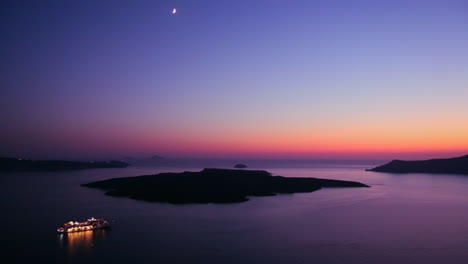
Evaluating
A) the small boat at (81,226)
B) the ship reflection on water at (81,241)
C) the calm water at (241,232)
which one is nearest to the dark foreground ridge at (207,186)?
Result: the calm water at (241,232)

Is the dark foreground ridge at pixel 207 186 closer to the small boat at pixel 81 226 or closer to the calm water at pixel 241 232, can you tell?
the calm water at pixel 241 232

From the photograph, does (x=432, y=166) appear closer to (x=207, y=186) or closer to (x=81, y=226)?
(x=207, y=186)

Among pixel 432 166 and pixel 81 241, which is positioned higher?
pixel 432 166

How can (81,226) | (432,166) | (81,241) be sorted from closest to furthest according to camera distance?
1. (81,241)
2. (81,226)
3. (432,166)

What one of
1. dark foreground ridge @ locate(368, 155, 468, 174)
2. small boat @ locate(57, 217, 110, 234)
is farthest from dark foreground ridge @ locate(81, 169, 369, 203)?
dark foreground ridge @ locate(368, 155, 468, 174)

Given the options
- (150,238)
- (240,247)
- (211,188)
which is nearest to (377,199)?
(211,188)

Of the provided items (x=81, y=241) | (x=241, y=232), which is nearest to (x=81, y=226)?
(x=81, y=241)

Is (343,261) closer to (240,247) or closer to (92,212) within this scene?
(240,247)
